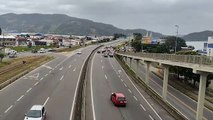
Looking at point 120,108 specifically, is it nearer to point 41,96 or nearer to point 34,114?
point 41,96

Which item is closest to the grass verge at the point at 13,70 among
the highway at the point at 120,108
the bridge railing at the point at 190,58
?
the highway at the point at 120,108

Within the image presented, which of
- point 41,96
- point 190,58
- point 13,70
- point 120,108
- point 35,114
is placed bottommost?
point 120,108

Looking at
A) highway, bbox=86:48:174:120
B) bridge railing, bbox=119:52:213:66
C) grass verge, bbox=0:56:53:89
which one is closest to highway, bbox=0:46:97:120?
grass verge, bbox=0:56:53:89

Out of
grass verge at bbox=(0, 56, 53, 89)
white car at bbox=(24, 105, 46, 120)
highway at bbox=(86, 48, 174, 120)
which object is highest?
white car at bbox=(24, 105, 46, 120)

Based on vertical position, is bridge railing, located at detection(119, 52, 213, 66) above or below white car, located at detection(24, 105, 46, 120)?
above

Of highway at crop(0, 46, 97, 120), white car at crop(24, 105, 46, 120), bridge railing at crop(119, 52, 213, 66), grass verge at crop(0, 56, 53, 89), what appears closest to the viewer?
white car at crop(24, 105, 46, 120)

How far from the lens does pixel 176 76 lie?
9038 cm

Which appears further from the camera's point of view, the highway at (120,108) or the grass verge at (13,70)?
the grass verge at (13,70)

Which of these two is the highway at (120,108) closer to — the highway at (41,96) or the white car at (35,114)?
the highway at (41,96)

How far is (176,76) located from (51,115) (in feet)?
206

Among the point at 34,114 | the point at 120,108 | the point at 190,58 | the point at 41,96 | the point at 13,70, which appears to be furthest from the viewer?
the point at 13,70

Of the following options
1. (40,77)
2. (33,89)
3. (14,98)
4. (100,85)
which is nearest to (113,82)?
(100,85)

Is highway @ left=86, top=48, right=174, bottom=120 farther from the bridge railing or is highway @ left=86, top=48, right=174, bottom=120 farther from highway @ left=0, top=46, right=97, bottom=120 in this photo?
the bridge railing

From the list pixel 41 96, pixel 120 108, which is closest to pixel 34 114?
pixel 120 108
